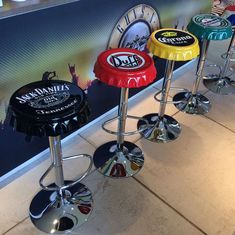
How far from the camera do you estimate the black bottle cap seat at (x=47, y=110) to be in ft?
4.01

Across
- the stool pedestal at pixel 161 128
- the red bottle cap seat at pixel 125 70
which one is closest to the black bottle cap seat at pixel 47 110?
the red bottle cap seat at pixel 125 70

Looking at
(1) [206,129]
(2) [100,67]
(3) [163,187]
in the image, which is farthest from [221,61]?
(2) [100,67]

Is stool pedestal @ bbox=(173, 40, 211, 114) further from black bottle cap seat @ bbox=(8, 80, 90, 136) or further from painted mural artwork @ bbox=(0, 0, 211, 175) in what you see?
black bottle cap seat @ bbox=(8, 80, 90, 136)

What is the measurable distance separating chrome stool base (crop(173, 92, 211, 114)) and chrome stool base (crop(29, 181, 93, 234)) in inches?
42.3

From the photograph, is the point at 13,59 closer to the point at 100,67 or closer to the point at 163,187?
the point at 100,67

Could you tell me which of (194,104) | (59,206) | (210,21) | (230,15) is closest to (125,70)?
(59,206)

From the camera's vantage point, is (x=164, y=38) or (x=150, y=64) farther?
(x=164, y=38)

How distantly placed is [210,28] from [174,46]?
0.44 m

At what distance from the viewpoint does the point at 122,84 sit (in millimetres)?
1551

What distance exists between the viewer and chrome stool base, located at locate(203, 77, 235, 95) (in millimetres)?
2756

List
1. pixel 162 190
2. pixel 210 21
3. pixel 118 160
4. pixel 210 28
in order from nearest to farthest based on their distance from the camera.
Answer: pixel 162 190, pixel 118 160, pixel 210 28, pixel 210 21

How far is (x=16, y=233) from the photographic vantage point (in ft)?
5.39

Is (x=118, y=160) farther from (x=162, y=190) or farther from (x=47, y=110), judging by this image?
(x=47, y=110)

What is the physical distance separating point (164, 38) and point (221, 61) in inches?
57.2
